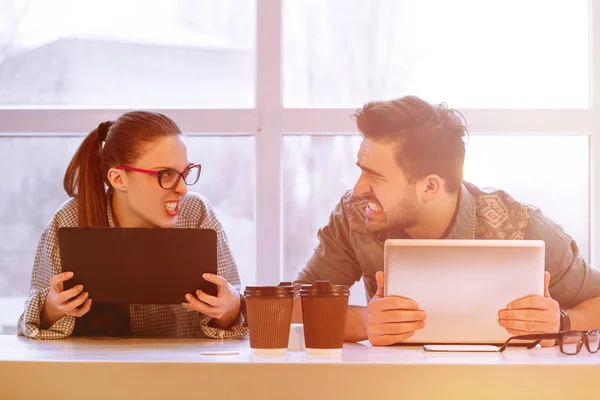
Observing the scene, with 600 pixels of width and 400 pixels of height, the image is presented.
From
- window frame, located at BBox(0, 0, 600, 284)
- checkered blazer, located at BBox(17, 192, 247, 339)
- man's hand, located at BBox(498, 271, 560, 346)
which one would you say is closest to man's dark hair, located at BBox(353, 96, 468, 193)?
window frame, located at BBox(0, 0, 600, 284)

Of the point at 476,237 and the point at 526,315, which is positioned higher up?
the point at 476,237

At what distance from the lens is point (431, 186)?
253 centimetres

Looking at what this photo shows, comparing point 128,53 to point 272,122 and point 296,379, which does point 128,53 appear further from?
point 296,379

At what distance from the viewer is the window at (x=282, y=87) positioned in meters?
3.11

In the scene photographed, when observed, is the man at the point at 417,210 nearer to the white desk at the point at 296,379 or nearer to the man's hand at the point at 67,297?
the man's hand at the point at 67,297

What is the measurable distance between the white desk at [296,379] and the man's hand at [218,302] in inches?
25.1

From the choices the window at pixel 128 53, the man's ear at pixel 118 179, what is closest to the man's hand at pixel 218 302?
the man's ear at pixel 118 179

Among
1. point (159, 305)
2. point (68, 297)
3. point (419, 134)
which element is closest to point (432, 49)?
point (419, 134)

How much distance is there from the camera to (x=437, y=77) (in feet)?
10.4

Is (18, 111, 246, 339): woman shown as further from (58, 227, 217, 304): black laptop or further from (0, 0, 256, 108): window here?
(0, 0, 256, 108): window

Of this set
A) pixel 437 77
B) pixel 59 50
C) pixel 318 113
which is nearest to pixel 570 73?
pixel 437 77

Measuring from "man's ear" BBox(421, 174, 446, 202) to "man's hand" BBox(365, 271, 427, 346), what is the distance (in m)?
0.87

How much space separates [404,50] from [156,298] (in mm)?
1783

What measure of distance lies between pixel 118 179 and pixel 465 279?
1.21m
